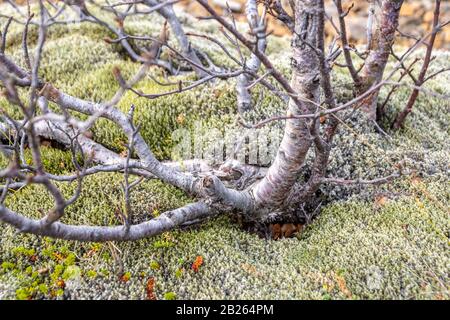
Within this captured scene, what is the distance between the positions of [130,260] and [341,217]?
165 cm

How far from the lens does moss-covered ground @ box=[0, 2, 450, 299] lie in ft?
9.12

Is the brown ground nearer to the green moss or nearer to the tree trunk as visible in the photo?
the tree trunk

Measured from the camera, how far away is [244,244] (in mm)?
3258

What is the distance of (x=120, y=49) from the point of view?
18.7 feet

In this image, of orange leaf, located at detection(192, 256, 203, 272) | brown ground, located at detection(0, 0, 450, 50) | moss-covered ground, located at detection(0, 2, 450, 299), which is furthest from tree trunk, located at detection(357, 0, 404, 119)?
brown ground, located at detection(0, 0, 450, 50)

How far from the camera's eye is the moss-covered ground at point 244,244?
2.78 meters

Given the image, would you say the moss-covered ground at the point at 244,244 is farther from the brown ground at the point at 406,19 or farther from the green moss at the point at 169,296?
the brown ground at the point at 406,19

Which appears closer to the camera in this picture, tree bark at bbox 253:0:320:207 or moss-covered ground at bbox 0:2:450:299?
tree bark at bbox 253:0:320:207

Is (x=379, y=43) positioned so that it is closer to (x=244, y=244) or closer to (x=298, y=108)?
(x=298, y=108)

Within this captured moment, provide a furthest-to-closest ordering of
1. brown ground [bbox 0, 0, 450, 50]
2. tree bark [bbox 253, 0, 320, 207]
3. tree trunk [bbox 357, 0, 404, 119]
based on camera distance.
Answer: brown ground [bbox 0, 0, 450, 50] < tree trunk [bbox 357, 0, 404, 119] < tree bark [bbox 253, 0, 320, 207]

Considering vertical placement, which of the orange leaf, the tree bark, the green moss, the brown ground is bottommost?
the green moss

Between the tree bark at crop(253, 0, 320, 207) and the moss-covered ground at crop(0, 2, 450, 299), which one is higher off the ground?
the tree bark at crop(253, 0, 320, 207)

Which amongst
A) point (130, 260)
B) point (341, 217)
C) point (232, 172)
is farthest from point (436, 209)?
point (130, 260)

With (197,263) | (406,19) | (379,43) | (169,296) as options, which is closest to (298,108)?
(197,263)
